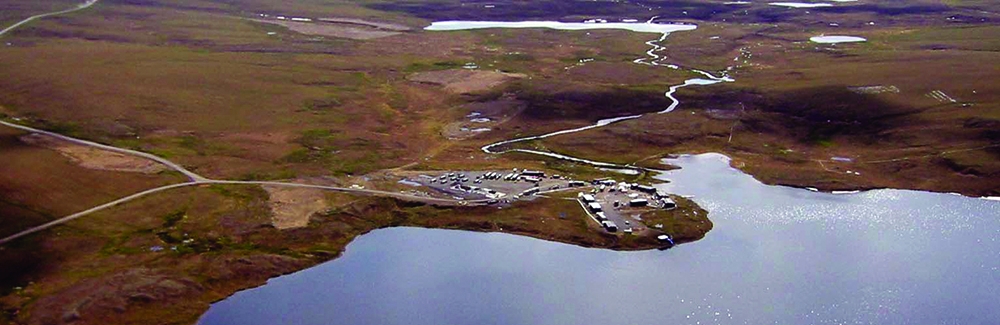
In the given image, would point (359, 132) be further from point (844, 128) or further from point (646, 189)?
point (844, 128)

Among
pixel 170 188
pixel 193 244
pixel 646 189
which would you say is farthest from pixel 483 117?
pixel 193 244

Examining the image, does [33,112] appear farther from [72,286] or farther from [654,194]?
[654,194]

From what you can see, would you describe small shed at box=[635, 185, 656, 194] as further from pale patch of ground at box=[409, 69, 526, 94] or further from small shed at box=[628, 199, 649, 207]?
pale patch of ground at box=[409, 69, 526, 94]

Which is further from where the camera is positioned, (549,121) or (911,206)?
(549,121)

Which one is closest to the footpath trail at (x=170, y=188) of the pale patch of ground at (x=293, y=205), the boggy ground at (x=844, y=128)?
the pale patch of ground at (x=293, y=205)

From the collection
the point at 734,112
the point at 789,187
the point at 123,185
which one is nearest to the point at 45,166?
the point at 123,185

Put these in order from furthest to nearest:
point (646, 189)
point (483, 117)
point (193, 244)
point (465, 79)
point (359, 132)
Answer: point (465, 79) < point (483, 117) < point (359, 132) < point (646, 189) < point (193, 244)
